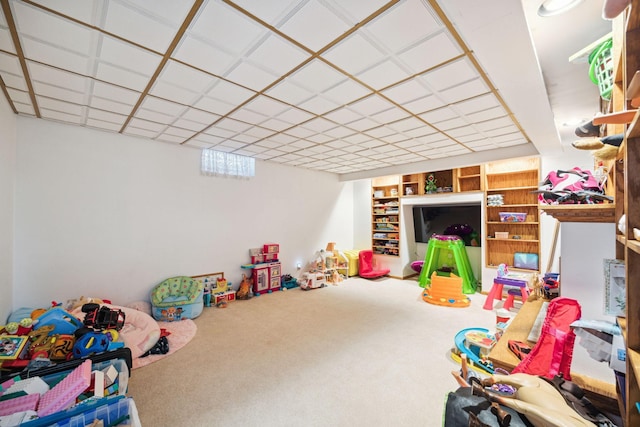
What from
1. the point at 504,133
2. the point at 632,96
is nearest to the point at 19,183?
the point at 632,96

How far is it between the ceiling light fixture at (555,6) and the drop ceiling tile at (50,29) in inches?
106

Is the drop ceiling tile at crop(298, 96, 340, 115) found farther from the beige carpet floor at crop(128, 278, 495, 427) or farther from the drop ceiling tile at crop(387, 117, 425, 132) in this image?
the beige carpet floor at crop(128, 278, 495, 427)

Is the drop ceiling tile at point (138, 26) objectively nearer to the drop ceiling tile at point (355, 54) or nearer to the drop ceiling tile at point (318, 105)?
the drop ceiling tile at point (355, 54)

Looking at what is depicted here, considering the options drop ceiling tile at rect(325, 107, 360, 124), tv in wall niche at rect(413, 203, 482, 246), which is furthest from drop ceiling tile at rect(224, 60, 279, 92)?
tv in wall niche at rect(413, 203, 482, 246)

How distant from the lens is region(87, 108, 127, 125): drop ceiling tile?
2.85 meters

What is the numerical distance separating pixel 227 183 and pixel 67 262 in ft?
7.71

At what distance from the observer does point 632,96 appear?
2.29ft

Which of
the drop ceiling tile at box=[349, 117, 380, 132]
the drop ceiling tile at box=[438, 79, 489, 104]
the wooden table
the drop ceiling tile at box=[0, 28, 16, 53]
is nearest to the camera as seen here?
the wooden table

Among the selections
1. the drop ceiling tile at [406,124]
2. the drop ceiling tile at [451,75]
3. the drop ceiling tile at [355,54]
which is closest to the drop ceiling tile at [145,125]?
the drop ceiling tile at [355,54]

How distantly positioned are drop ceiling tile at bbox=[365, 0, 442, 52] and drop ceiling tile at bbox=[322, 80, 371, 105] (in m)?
0.52

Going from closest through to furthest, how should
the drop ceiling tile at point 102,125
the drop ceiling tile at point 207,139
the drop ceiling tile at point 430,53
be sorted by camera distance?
the drop ceiling tile at point 430,53, the drop ceiling tile at point 102,125, the drop ceiling tile at point 207,139

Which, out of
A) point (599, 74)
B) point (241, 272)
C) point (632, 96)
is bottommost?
point (241, 272)

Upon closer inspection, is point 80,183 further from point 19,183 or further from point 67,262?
point 67,262

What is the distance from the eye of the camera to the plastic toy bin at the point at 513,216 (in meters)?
4.64
